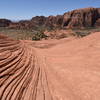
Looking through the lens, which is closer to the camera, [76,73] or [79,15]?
[76,73]

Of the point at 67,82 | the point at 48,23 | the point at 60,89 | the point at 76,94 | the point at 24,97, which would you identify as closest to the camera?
the point at 24,97

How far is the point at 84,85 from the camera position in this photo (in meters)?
6.92

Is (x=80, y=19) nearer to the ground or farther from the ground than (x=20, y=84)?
farther from the ground

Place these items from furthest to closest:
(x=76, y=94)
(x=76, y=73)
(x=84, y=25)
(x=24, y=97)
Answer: (x=84, y=25), (x=76, y=73), (x=76, y=94), (x=24, y=97)

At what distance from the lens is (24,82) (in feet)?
21.7

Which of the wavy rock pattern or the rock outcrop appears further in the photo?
the rock outcrop

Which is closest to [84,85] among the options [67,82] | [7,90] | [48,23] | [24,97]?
[67,82]

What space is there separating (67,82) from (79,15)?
311ft

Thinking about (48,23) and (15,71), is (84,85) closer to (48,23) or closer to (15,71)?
(15,71)

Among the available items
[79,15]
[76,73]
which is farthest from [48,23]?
[76,73]

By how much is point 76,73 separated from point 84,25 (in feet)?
300

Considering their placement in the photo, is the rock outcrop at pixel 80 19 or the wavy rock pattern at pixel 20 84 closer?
the wavy rock pattern at pixel 20 84

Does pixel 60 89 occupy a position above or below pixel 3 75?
below

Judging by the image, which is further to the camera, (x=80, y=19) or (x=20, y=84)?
(x=80, y=19)
